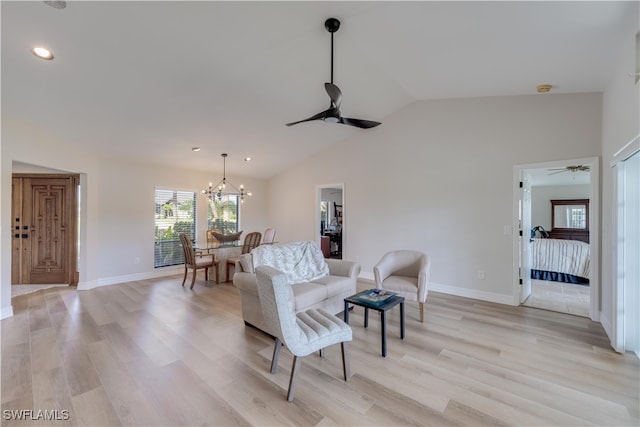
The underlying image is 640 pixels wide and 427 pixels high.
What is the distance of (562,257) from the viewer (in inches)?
209

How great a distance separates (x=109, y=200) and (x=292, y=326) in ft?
17.1

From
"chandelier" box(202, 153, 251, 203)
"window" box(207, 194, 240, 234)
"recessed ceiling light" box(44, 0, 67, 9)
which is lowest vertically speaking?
"window" box(207, 194, 240, 234)

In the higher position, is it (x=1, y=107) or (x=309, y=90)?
(x=309, y=90)

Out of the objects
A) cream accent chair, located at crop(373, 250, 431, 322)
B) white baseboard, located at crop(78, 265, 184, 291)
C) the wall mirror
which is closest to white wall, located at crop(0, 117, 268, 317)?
white baseboard, located at crop(78, 265, 184, 291)

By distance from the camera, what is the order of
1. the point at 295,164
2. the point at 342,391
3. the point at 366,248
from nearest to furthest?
the point at 342,391, the point at 366,248, the point at 295,164

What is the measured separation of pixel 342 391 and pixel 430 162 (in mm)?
3983

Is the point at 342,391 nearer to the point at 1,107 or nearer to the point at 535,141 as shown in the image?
the point at 535,141

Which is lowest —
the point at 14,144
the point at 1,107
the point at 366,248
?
the point at 366,248

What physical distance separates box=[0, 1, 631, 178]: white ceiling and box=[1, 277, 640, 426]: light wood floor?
284 centimetres

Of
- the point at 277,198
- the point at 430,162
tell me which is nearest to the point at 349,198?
the point at 430,162

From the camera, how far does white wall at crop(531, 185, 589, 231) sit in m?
8.52

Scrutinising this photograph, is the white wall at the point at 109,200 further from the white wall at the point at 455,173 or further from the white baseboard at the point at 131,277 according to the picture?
the white wall at the point at 455,173

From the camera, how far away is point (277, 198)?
7.87 metres

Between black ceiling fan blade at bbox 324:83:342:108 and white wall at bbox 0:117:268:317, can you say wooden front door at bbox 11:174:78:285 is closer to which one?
white wall at bbox 0:117:268:317
